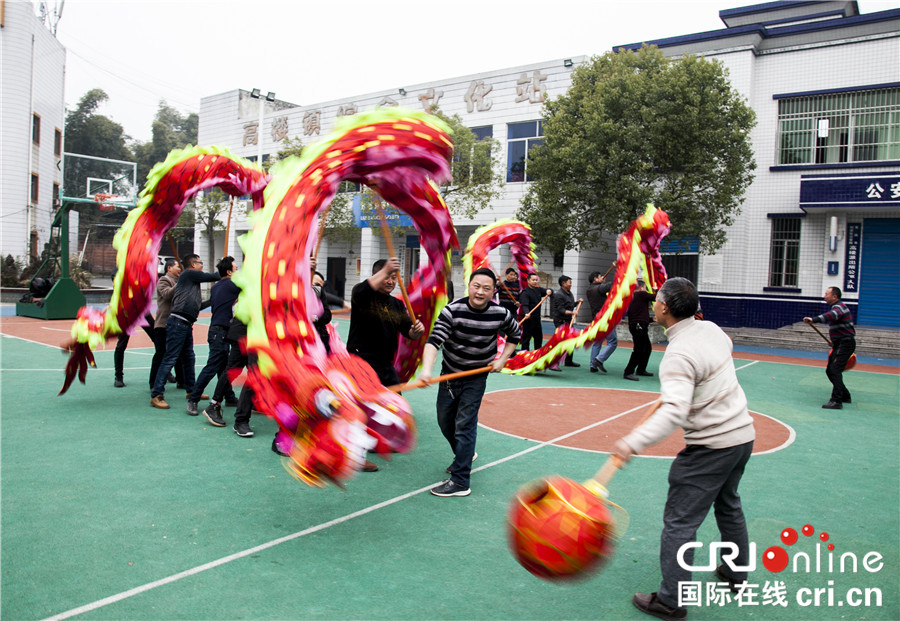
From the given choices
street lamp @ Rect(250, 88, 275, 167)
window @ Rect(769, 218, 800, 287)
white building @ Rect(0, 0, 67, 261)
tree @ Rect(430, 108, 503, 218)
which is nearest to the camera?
window @ Rect(769, 218, 800, 287)

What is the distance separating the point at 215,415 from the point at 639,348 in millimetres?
7693

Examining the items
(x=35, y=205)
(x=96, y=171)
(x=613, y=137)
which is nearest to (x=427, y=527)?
(x=613, y=137)

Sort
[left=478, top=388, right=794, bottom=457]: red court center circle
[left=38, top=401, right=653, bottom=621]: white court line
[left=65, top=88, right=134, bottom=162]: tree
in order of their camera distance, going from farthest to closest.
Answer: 1. [left=65, top=88, right=134, bottom=162]: tree
2. [left=478, top=388, right=794, bottom=457]: red court center circle
3. [left=38, top=401, right=653, bottom=621]: white court line

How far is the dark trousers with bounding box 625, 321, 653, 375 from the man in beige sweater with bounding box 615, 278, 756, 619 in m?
8.22

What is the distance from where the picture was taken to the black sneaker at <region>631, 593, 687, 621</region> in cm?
344

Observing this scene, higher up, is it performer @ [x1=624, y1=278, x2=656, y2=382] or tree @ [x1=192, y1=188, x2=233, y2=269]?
tree @ [x1=192, y1=188, x2=233, y2=269]

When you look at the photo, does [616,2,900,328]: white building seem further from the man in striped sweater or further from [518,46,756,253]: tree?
the man in striped sweater

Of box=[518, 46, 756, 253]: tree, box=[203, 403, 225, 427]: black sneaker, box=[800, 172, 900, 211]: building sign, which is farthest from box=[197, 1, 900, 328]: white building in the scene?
box=[203, 403, 225, 427]: black sneaker

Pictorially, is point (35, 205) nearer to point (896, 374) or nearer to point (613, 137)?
point (613, 137)

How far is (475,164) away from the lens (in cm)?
2116

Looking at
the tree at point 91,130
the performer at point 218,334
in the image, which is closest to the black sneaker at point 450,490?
the performer at point 218,334

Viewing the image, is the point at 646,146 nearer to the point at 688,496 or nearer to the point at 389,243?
the point at 389,243

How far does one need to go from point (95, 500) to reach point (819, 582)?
5.01 m

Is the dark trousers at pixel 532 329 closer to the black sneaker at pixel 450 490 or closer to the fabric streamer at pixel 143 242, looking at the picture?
the fabric streamer at pixel 143 242
